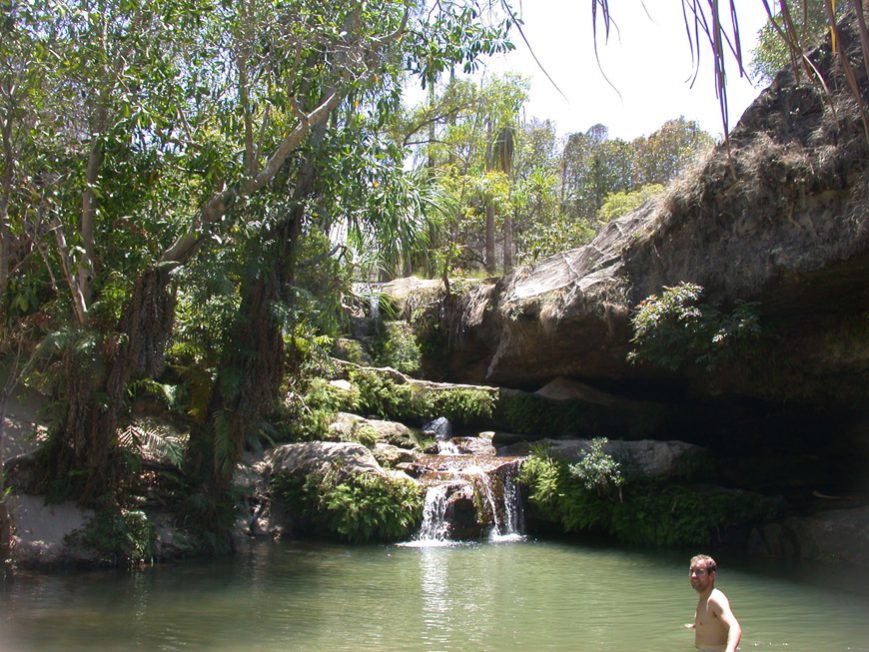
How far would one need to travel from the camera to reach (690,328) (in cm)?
1427

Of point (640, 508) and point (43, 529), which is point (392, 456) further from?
point (43, 529)

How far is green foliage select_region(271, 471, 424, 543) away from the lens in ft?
47.2

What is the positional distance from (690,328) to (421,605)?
23.1 ft

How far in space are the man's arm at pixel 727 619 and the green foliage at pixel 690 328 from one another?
7.63 m

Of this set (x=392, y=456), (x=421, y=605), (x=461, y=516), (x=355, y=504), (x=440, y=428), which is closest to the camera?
(x=421, y=605)

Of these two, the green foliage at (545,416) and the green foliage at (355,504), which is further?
the green foliage at (545,416)

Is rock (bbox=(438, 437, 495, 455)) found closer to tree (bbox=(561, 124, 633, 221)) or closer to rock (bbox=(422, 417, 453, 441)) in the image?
rock (bbox=(422, 417, 453, 441))

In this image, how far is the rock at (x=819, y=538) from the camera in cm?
1248

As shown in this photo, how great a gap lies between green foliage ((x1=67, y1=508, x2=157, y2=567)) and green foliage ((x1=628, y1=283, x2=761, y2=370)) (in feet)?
28.0

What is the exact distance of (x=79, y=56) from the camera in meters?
11.2

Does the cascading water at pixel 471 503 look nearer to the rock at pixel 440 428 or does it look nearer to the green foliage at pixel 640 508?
the green foliage at pixel 640 508

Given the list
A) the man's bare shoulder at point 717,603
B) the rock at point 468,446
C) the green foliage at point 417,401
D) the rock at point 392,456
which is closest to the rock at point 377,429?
the rock at point 392,456

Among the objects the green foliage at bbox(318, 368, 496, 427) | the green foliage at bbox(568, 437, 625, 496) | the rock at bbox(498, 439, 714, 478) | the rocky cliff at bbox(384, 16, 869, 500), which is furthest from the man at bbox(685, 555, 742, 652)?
the green foliage at bbox(318, 368, 496, 427)

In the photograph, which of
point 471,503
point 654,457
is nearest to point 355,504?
point 471,503
